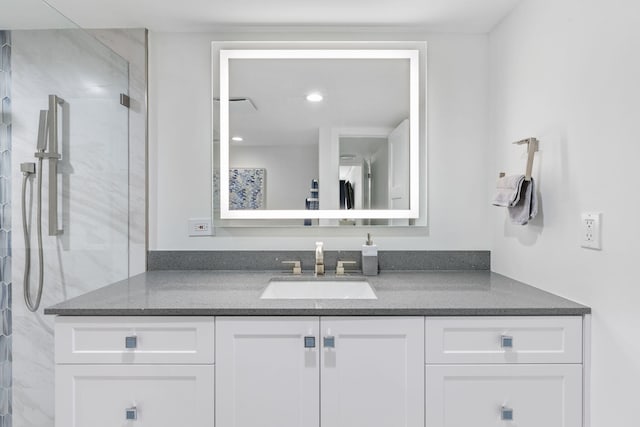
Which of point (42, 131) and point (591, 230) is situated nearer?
point (591, 230)

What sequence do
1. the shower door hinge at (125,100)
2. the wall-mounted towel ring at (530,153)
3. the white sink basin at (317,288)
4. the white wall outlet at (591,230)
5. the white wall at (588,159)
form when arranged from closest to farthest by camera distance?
the white wall at (588,159) → the white wall outlet at (591,230) → the wall-mounted towel ring at (530,153) → the white sink basin at (317,288) → the shower door hinge at (125,100)

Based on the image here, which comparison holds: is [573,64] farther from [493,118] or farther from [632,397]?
[632,397]

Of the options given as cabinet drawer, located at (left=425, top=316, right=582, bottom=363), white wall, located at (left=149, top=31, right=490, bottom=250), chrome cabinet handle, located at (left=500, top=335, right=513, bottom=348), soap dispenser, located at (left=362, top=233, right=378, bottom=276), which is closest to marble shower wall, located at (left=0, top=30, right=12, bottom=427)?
white wall, located at (left=149, top=31, right=490, bottom=250)

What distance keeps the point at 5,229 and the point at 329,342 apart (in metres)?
1.38

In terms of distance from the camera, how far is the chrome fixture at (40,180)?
1.59 meters

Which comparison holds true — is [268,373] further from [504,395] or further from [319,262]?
[504,395]

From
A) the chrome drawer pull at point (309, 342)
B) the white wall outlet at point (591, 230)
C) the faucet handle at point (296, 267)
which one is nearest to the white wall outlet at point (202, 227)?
the faucet handle at point (296, 267)

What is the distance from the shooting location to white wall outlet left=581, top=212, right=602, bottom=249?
3.72 ft

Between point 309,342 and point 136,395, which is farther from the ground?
point 309,342

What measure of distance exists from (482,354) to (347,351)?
1.43ft

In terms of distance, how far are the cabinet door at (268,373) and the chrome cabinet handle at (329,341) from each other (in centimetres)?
4

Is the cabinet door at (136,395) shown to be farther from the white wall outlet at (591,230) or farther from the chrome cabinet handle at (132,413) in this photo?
the white wall outlet at (591,230)

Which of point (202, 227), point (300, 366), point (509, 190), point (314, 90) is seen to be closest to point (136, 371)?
point (300, 366)

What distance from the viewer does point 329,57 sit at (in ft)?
5.92
